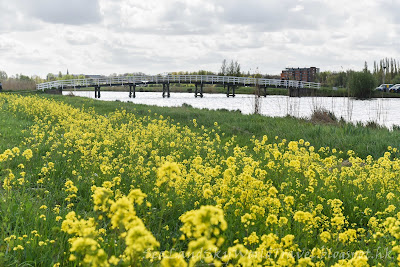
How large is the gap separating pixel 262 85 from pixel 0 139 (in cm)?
4877

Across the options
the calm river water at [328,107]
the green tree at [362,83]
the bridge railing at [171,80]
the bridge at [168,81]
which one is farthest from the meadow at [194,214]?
the bridge railing at [171,80]

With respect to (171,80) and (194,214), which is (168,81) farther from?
(194,214)

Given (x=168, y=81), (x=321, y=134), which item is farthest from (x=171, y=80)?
(x=321, y=134)

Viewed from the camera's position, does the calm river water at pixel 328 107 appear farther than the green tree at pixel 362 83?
No

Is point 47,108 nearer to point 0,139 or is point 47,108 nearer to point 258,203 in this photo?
point 0,139

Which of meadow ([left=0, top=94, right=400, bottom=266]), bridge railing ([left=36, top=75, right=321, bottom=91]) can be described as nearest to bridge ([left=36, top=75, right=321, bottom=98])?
bridge railing ([left=36, top=75, right=321, bottom=91])

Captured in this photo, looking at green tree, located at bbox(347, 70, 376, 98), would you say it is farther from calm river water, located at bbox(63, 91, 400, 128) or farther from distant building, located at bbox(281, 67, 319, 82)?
distant building, located at bbox(281, 67, 319, 82)

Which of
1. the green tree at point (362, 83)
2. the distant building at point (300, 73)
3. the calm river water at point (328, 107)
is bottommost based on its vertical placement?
the calm river water at point (328, 107)

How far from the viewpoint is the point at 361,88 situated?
4281 centimetres

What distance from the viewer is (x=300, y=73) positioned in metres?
107

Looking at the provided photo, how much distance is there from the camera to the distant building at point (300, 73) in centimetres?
10481

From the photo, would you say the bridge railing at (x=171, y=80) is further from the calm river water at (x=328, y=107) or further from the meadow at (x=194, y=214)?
the meadow at (x=194, y=214)

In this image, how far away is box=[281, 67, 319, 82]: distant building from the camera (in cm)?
10481

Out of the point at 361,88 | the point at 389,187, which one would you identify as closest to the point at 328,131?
the point at 389,187
